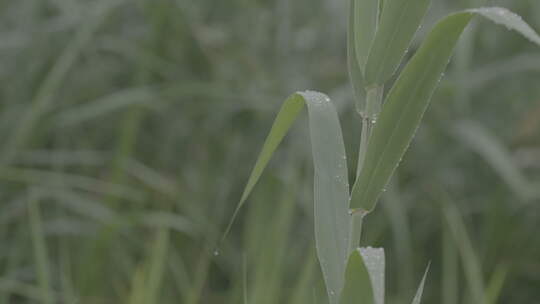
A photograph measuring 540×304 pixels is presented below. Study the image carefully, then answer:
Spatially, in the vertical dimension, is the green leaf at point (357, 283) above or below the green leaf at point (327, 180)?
below

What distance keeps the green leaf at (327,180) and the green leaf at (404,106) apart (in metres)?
0.02

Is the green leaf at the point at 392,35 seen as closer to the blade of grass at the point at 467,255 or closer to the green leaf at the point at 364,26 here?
the green leaf at the point at 364,26

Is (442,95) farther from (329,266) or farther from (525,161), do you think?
(329,266)

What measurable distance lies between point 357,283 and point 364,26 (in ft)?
0.67

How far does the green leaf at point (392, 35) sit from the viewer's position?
2.27ft

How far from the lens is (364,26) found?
72 centimetres

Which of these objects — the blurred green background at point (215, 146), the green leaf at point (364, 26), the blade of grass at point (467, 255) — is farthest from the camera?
the blurred green background at point (215, 146)

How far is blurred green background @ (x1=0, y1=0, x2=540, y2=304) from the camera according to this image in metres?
1.98

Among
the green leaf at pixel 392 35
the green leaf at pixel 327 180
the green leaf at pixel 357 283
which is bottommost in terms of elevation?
the green leaf at pixel 357 283

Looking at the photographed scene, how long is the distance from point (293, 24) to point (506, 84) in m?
A: 0.59

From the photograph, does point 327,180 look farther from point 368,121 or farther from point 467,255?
point 467,255

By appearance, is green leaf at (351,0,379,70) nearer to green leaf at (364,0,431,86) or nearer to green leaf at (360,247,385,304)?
green leaf at (364,0,431,86)

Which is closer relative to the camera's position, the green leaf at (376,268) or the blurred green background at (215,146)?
the green leaf at (376,268)

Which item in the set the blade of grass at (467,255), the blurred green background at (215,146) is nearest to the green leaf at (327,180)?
the blade of grass at (467,255)
